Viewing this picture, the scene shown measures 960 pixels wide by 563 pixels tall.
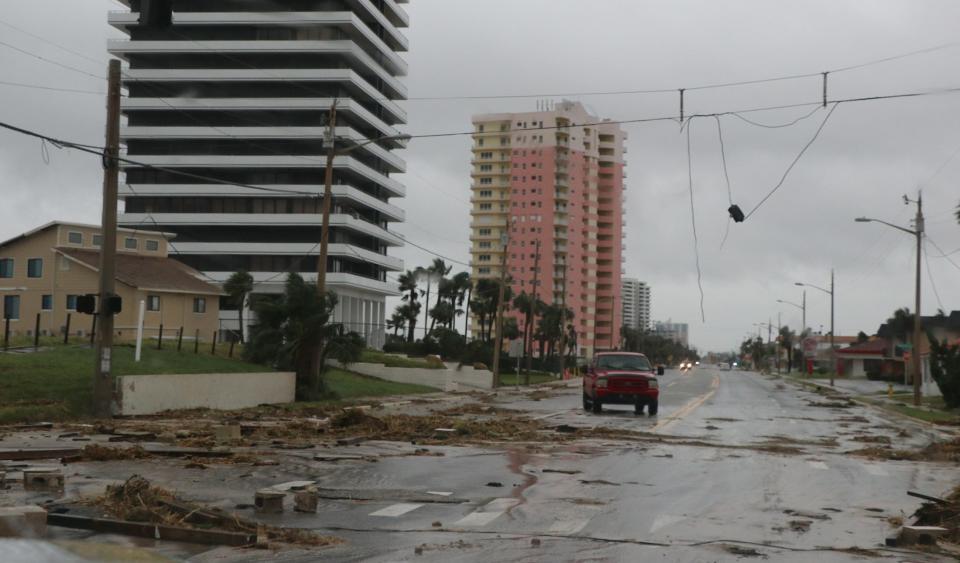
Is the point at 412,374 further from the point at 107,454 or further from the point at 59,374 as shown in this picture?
the point at 107,454

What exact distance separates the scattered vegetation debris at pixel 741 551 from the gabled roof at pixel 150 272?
174ft

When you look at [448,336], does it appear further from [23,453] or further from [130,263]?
[23,453]

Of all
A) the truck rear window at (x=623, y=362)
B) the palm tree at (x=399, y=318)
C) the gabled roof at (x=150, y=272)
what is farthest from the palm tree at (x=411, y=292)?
the truck rear window at (x=623, y=362)

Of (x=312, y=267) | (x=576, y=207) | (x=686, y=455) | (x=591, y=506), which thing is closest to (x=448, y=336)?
(x=312, y=267)

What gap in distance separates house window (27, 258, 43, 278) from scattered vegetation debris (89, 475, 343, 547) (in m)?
55.3

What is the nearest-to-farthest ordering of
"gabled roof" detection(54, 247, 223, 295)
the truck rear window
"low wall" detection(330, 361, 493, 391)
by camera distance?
the truck rear window → "low wall" detection(330, 361, 493, 391) → "gabled roof" detection(54, 247, 223, 295)

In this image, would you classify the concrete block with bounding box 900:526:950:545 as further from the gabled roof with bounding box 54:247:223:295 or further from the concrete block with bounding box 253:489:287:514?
the gabled roof with bounding box 54:247:223:295

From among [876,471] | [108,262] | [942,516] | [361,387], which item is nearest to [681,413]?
[361,387]

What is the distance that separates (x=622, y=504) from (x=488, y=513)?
1.86 metres

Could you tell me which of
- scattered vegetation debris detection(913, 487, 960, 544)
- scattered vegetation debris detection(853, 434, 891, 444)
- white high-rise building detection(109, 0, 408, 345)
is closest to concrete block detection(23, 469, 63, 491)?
scattered vegetation debris detection(913, 487, 960, 544)

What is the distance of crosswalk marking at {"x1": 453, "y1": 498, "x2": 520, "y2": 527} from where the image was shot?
10.5 metres

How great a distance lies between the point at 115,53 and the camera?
328 ft

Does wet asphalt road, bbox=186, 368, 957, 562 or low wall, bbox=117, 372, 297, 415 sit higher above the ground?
low wall, bbox=117, 372, 297, 415

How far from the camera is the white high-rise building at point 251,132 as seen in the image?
96.2 metres
